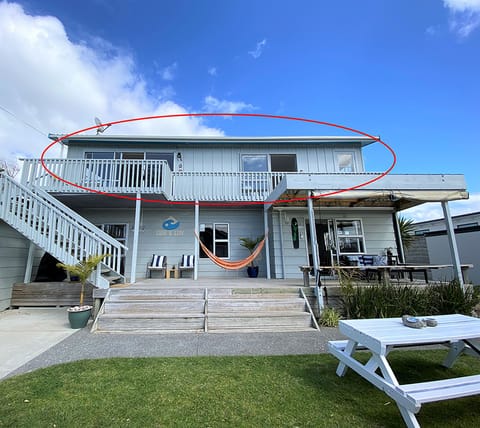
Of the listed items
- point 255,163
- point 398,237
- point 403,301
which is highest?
point 255,163

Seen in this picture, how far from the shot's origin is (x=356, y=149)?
9.43 m

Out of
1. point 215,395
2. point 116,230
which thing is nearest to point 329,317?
point 215,395

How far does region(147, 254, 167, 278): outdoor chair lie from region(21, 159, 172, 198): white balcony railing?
230 centimetres

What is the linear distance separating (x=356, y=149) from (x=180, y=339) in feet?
30.5

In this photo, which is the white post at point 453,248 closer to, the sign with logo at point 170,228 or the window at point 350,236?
the window at point 350,236

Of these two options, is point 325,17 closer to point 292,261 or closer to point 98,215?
point 292,261

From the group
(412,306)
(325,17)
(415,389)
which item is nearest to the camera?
(415,389)

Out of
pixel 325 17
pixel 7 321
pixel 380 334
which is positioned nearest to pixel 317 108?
pixel 325 17

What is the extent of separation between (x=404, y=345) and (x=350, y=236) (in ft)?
21.0

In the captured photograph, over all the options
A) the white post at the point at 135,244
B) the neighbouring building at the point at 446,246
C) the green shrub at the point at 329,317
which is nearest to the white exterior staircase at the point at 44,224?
the white post at the point at 135,244

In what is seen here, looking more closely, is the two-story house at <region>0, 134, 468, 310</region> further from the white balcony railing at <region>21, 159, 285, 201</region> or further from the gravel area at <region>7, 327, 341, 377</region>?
the gravel area at <region>7, 327, 341, 377</region>

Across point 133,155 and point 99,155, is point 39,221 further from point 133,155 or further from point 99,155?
point 133,155

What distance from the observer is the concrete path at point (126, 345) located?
10.2 ft

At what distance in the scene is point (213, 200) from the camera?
26.8 ft
